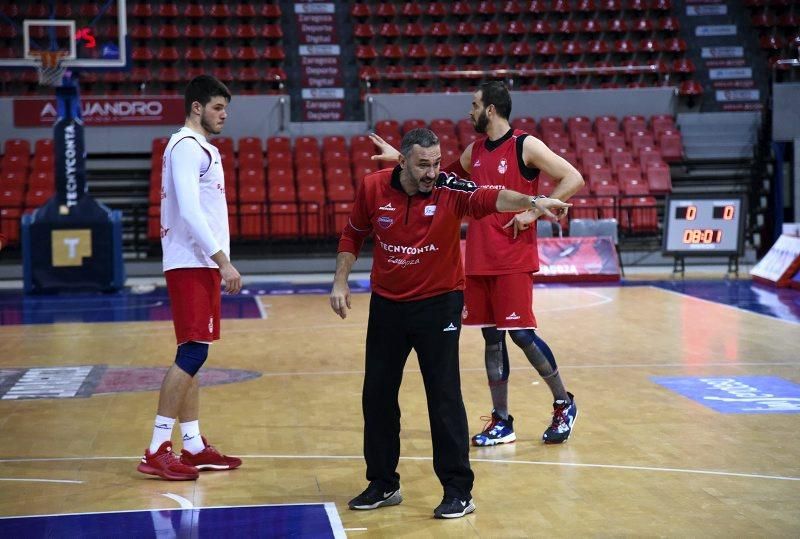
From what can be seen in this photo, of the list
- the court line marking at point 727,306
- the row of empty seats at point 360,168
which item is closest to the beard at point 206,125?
the court line marking at point 727,306

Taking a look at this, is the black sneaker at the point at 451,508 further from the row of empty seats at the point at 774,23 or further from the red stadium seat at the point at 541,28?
the row of empty seats at the point at 774,23

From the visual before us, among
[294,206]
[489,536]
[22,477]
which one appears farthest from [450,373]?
[294,206]

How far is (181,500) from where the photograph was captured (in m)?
5.50

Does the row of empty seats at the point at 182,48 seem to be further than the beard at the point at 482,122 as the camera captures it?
Yes

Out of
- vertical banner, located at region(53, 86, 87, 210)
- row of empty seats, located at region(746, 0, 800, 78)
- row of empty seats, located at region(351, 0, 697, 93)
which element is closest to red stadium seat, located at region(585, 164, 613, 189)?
row of empty seats, located at region(351, 0, 697, 93)

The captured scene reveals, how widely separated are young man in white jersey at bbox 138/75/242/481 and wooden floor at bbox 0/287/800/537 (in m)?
0.18

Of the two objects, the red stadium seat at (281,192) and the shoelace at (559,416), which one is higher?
the red stadium seat at (281,192)

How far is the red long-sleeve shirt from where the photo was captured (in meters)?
5.25

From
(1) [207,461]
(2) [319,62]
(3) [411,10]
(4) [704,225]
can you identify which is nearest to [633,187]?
(4) [704,225]

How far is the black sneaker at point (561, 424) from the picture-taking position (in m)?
6.70

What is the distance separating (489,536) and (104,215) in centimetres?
1393

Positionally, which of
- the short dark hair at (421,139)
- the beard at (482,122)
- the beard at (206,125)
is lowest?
the short dark hair at (421,139)

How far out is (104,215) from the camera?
1766 centimetres

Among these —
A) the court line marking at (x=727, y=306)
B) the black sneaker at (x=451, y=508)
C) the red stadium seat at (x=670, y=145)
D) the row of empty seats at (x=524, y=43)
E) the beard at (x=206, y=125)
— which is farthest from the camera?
the row of empty seats at (x=524, y=43)
